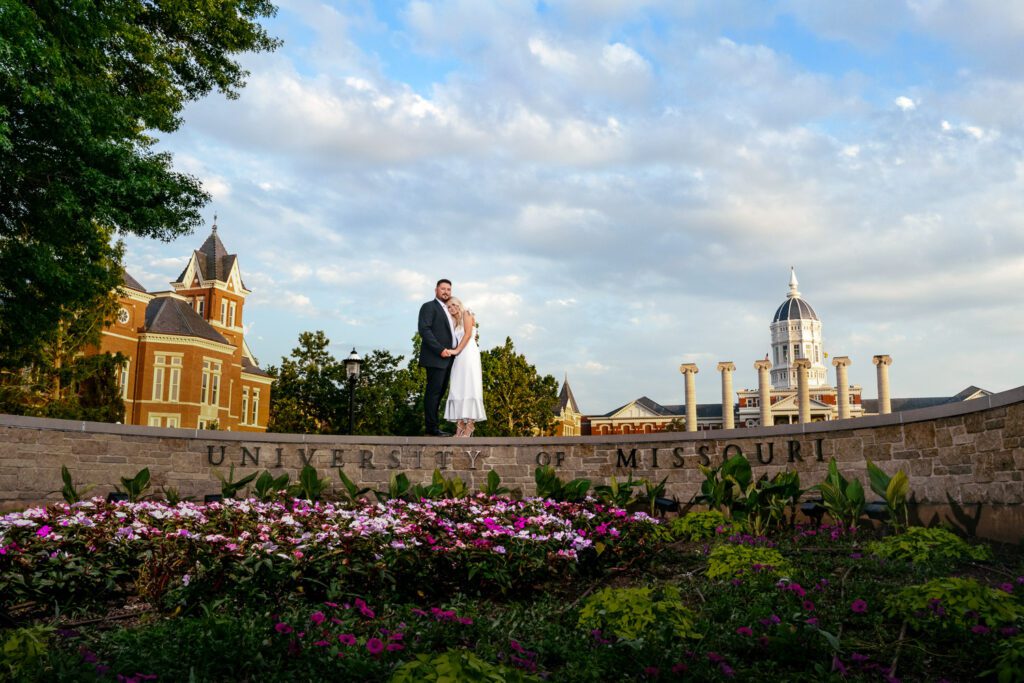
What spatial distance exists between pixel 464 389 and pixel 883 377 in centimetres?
6594

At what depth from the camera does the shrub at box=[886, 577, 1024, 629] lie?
477cm

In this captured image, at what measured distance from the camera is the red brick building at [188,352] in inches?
1888

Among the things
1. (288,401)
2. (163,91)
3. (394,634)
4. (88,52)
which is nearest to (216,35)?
(163,91)

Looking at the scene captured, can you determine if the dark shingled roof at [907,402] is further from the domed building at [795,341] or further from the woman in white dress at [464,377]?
the woman in white dress at [464,377]

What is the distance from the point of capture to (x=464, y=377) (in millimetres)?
13320

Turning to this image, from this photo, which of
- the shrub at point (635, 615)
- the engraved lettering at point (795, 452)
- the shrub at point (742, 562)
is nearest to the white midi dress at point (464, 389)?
the engraved lettering at point (795, 452)

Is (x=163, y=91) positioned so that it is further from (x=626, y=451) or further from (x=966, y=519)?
(x=966, y=519)

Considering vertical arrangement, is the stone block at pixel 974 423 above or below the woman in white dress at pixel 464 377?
below

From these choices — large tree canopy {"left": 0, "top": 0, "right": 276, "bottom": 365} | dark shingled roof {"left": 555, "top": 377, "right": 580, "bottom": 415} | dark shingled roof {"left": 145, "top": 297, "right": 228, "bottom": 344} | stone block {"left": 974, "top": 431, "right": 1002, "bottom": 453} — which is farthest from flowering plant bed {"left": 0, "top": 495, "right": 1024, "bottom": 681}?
dark shingled roof {"left": 555, "top": 377, "right": 580, "bottom": 415}

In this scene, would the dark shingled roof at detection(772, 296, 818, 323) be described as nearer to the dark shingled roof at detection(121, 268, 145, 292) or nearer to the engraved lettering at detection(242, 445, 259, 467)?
the dark shingled roof at detection(121, 268, 145, 292)

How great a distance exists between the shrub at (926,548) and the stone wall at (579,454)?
1.13 meters

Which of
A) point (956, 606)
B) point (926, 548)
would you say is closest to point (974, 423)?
point (926, 548)

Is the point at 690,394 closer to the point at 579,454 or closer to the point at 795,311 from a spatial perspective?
the point at 579,454

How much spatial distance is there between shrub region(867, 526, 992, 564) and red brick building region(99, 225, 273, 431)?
143 feet
